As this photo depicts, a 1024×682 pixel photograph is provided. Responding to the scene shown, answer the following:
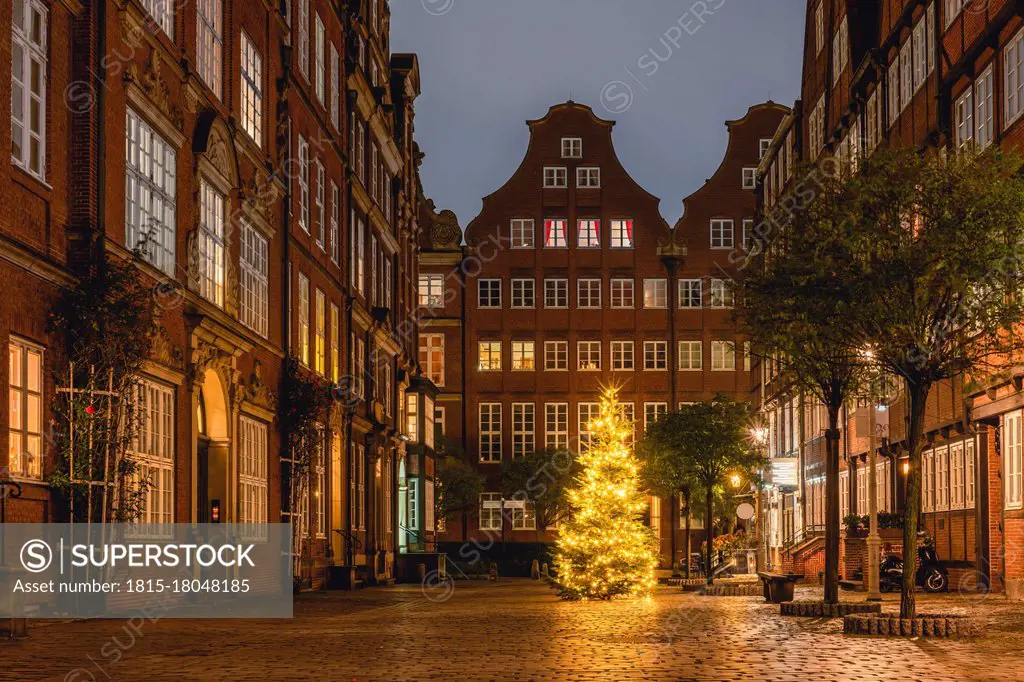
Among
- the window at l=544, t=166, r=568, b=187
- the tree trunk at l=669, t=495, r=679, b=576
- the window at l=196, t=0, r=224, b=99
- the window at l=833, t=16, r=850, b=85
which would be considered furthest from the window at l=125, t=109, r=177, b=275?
the window at l=544, t=166, r=568, b=187

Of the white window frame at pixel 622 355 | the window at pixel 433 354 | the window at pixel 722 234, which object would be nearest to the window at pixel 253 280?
the window at pixel 433 354

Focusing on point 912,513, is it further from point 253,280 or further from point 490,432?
point 490,432

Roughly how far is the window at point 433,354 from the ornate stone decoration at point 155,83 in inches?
2041

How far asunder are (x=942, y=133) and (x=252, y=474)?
1652 cm

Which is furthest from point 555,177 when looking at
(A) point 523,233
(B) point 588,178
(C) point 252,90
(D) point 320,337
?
(C) point 252,90

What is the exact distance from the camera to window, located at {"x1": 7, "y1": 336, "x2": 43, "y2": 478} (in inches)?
715

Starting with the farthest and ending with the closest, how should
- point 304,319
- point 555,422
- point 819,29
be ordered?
point 555,422 → point 819,29 → point 304,319

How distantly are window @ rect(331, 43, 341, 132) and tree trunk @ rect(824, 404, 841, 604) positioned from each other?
19.4 metres

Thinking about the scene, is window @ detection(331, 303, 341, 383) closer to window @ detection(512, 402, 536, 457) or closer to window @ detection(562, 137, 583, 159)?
window @ detection(512, 402, 536, 457)

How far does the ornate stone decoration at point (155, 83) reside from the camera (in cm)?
2243

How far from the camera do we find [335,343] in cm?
3997

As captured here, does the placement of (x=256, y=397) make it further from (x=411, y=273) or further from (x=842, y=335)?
(x=411, y=273)

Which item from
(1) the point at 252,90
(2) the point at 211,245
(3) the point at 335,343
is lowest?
(3) the point at 335,343

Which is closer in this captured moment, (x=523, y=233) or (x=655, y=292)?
(x=655, y=292)
